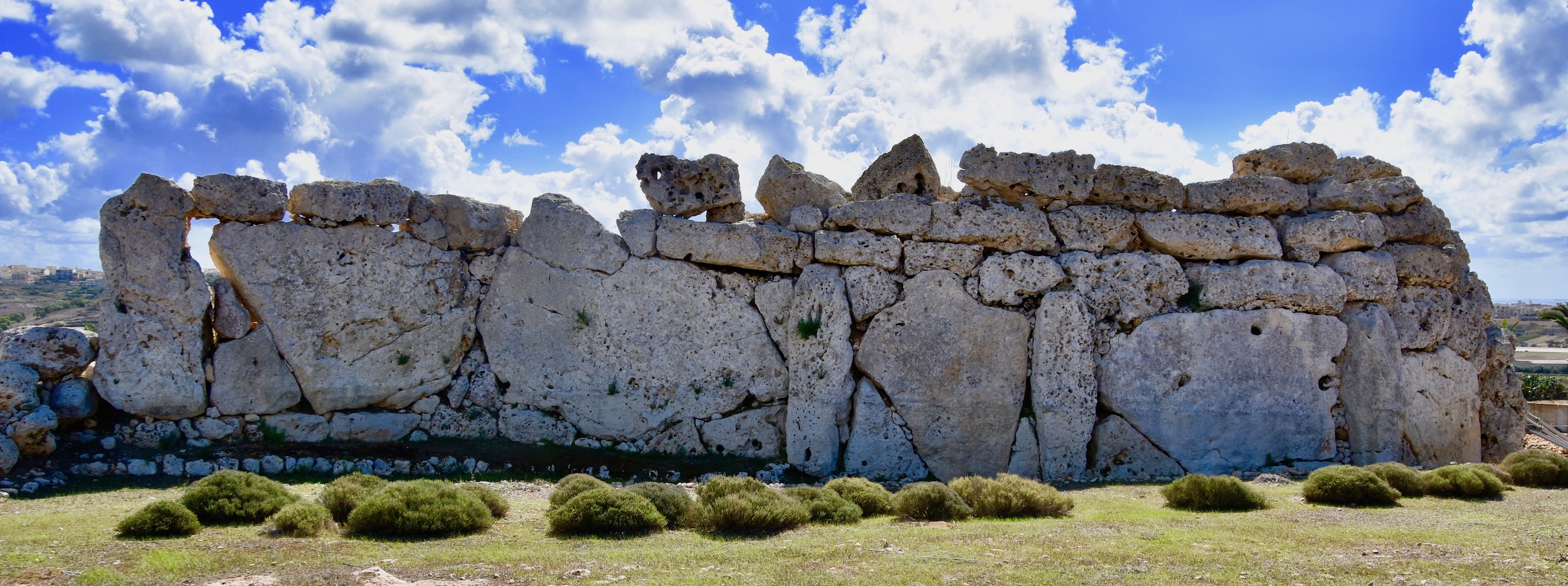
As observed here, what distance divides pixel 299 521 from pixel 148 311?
637 cm

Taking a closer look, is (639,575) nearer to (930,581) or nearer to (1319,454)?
(930,581)

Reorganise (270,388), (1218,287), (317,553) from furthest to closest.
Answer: (1218,287) → (270,388) → (317,553)

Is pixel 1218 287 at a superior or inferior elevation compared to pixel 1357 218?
inferior

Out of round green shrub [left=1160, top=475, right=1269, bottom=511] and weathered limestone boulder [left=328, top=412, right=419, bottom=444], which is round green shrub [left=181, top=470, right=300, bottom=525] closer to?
weathered limestone boulder [left=328, top=412, right=419, bottom=444]

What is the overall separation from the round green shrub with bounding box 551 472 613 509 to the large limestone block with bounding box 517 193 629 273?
15.7 ft

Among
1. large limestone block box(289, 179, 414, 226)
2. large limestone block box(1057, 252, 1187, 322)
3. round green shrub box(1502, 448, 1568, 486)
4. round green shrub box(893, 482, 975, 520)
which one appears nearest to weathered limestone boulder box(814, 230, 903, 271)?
large limestone block box(1057, 252, 1187, 322)

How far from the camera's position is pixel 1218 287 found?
45.5 ft

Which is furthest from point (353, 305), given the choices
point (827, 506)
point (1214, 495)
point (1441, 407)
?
point (1441, 407)

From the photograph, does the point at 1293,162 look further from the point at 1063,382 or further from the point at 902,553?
the point at 902,553

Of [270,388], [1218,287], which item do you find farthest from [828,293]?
[270,388]

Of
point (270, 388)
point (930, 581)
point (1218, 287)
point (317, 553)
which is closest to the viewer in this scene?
point (930, 581)

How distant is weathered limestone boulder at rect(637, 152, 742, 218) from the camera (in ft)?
46.4

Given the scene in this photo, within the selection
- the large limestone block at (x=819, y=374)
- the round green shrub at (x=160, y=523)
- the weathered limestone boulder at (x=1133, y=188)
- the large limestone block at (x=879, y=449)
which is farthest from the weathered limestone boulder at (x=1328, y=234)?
the round green shrub at (x=160, y=523)

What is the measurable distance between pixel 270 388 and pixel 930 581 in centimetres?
1032
